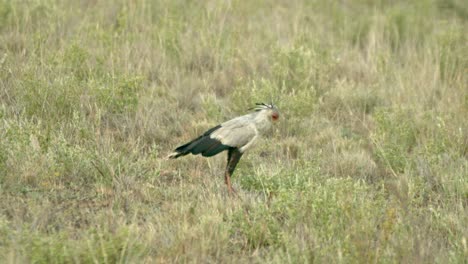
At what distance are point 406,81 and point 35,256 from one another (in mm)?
5918

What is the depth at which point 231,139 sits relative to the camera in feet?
19.6

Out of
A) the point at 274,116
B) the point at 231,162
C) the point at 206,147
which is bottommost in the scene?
the point at 231,162

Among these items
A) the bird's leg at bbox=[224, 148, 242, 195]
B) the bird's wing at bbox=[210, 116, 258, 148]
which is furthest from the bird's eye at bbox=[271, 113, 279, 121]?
the bird's leg at bbox=[224, 148, 242, 195]

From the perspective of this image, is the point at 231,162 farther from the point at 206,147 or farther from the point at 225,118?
the point at 225,118

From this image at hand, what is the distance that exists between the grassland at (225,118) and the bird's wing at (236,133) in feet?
1.29

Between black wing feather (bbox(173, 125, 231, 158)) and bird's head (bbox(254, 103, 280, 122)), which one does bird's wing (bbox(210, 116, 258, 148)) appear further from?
bird's head (bbox(254, 103, 280, 122))

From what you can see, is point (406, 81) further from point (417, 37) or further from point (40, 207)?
point (40, 207)

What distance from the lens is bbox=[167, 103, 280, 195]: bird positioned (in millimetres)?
5973

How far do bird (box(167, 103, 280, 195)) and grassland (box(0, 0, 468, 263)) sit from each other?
12.1 inches

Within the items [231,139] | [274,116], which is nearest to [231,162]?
[231,139]

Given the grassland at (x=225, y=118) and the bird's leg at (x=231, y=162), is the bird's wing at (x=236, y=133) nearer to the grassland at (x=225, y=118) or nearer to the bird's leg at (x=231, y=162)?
the bird's leg at (x=231, y=162)

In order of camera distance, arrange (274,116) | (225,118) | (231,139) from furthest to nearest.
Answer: (225,118) → (274,116) → (231,139)

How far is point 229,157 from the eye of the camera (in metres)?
6.15

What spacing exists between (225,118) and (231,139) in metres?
2.28
